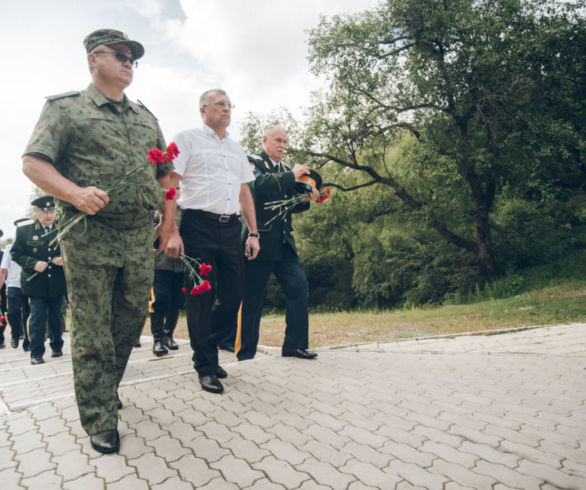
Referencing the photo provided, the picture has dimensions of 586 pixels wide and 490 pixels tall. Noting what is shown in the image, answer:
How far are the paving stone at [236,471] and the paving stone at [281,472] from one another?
0.05 meters

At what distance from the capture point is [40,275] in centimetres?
627

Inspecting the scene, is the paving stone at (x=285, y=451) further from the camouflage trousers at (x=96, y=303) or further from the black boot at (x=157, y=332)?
the black boot at (x=157, y=332)

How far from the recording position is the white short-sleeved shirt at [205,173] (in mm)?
3736

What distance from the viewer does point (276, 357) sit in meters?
4.97

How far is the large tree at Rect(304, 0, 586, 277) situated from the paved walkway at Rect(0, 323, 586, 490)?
33.7ft

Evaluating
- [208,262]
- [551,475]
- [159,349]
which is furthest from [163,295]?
[551,475]

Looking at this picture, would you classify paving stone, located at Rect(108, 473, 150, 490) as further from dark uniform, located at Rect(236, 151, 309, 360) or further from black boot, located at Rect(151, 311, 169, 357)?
black boot, located at Rect(151, 311, 169, 357)

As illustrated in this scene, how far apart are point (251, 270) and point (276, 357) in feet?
Answer: 3.41

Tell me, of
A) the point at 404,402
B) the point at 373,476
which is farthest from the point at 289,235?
the point at 373,476

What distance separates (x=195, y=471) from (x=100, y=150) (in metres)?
1.93

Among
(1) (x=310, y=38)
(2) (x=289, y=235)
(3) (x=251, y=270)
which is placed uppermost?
(1) (x=310, y=38)

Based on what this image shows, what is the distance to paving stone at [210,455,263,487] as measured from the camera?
2.26 meters

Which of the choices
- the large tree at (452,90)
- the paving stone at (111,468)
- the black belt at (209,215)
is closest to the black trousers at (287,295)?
the black belt at (209,215)

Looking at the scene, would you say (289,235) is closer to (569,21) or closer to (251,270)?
(251,270)
